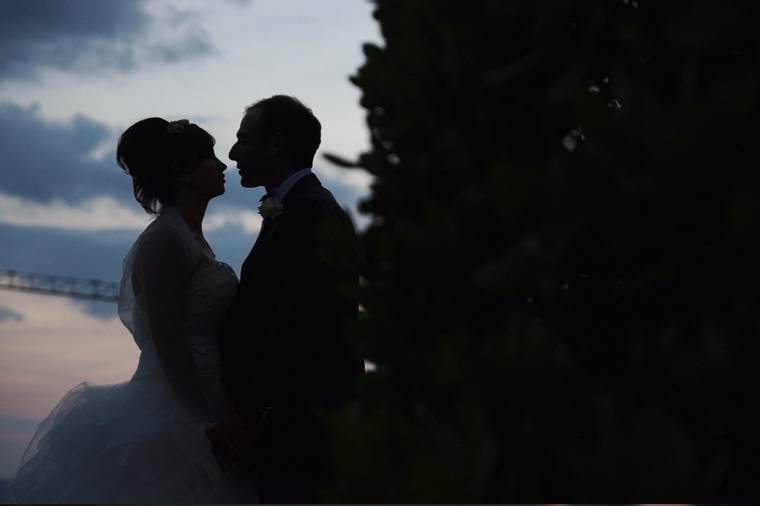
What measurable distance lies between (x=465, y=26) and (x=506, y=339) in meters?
0.85

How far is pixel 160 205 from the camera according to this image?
6.37 m

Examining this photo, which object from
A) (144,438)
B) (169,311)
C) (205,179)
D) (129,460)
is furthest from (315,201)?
(129,460)

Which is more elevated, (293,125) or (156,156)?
(293,125)

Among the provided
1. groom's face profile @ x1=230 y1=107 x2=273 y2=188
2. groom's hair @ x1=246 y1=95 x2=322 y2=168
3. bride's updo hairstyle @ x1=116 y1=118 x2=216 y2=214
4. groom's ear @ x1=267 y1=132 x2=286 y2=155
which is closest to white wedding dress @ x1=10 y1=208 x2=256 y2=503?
bride's updo hairstyle @ x1=116 y1=118 x2=216 y2=214

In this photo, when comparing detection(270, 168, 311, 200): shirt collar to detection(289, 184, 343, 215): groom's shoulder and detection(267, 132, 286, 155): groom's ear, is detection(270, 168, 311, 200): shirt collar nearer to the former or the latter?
detection(289, 184, 343, 215): groom's shoulder

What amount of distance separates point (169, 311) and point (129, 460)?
92cm

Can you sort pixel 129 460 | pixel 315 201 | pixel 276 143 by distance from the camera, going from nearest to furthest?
pixel 129 460 < pixel 315 201 < pixel 276 143

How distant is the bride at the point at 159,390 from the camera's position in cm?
542

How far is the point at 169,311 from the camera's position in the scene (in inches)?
225

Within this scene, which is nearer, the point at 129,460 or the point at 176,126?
the point at 129,460

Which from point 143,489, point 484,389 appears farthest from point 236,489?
point 484,389

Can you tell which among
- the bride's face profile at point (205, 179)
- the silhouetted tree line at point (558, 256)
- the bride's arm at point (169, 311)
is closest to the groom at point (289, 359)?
the bride's arm at point (169, 311)

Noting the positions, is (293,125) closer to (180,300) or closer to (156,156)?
(156,156)

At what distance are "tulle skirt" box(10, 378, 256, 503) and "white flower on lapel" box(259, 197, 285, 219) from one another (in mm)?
1348
